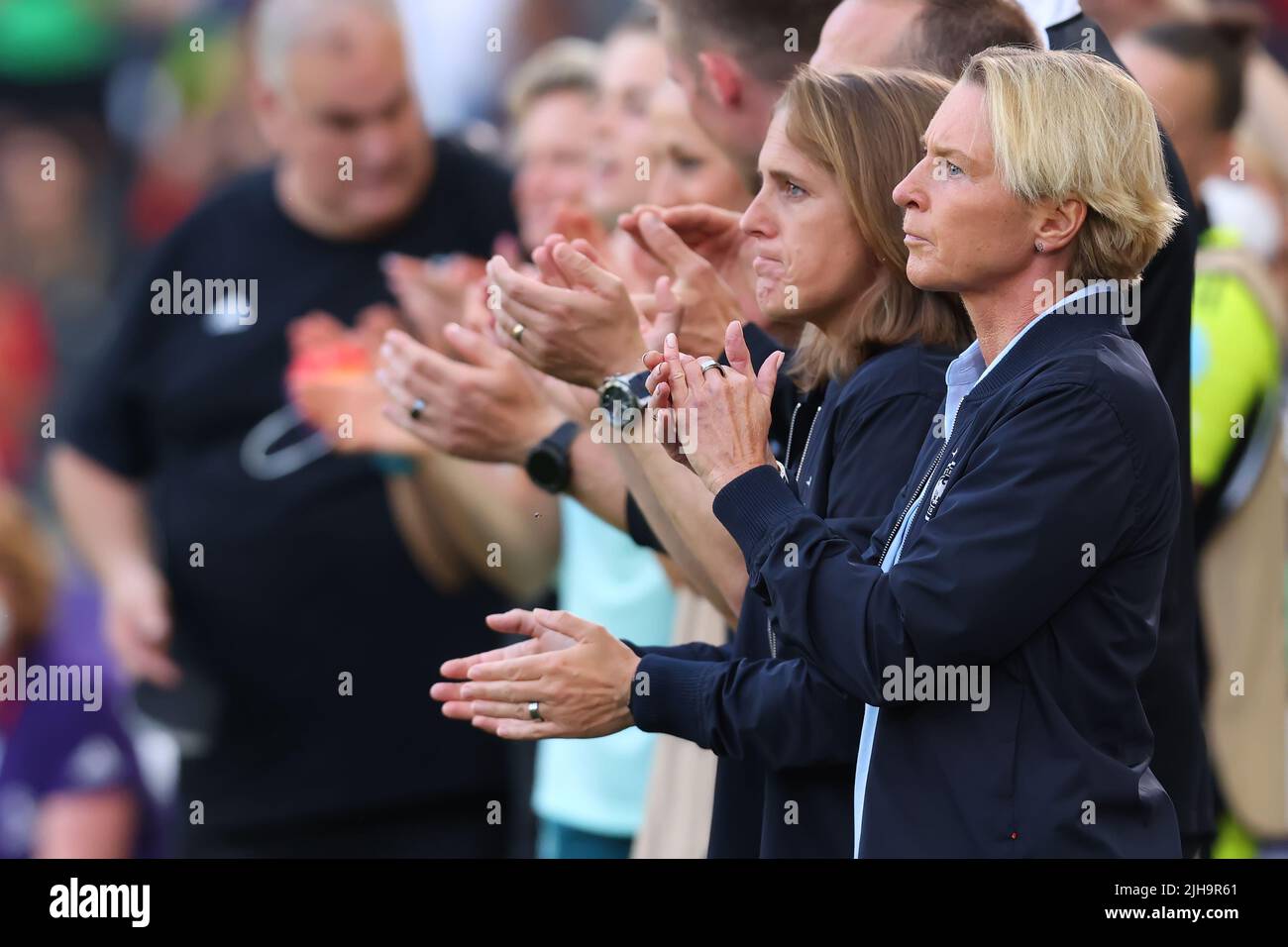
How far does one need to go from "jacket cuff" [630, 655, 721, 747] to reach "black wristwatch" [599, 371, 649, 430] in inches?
16.4

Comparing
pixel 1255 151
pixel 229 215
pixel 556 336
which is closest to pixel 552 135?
pixel 229 215

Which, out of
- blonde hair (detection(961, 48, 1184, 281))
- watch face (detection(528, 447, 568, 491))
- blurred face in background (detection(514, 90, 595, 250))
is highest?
blurred face in background (detection(514, 90, 595, 250))

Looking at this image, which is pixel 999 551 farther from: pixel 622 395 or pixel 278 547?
pixel 278 547

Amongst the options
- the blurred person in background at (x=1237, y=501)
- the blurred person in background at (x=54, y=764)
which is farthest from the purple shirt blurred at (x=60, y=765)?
the blurred person in background at (x=1237, y=501)

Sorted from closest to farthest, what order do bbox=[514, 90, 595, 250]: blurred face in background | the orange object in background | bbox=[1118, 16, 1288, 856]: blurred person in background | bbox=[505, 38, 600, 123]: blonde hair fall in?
bbox=[1118, 16, 1288, 856]: blurred person in background, bbox=[514, 90, 595, 250]: blurred face in background, bbox=[505, 38, 600, 123]: blonde hair, the orange object in background

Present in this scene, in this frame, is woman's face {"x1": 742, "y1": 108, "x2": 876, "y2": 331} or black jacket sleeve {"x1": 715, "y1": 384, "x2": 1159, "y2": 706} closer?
black jacket sleeve {"x1": 715, "y1": 384, "x2": 1159, "y2": 706}

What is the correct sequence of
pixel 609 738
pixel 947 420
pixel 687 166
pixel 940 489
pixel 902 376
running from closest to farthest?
1. pixel 940 489
2. pixel 947 420
3. pixel 902 376
4. pixel 687 166
5. pixel 609 738

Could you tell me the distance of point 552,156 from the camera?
18.4 feet

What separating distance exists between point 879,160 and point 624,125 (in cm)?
235

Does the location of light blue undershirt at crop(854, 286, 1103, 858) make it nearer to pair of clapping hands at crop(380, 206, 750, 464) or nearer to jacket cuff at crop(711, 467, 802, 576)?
jacket cuff at crop(711, 467, 802, 576)

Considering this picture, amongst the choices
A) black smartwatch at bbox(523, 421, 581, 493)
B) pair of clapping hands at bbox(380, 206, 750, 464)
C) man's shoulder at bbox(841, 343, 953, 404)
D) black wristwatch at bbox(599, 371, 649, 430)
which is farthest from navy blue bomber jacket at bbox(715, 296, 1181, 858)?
black smartwatch at bbox(523, 421, 581, 493)

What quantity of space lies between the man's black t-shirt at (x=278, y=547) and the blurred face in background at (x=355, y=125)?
76mm

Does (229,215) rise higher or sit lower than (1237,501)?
higher

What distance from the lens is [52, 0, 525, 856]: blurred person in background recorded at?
15.3 feet
